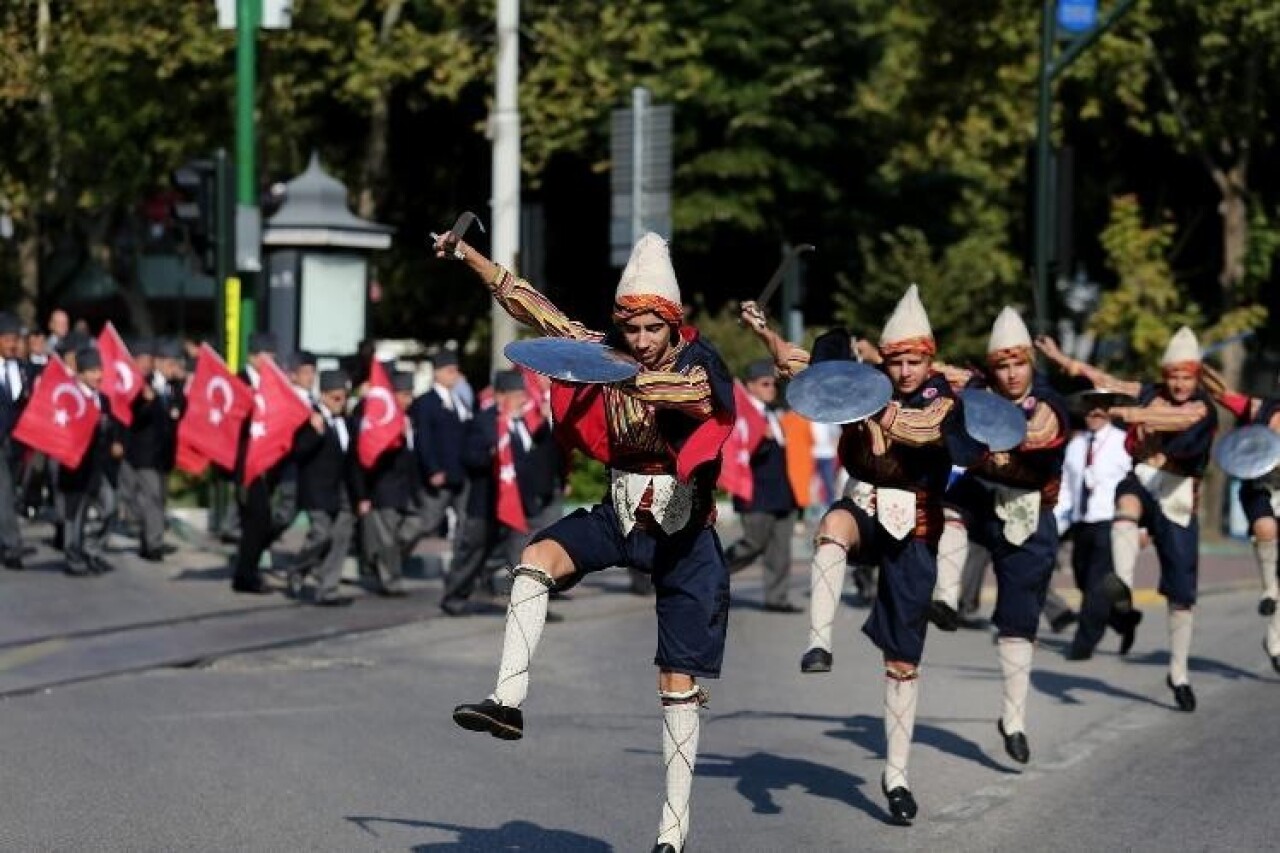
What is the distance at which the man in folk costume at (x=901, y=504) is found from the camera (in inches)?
383

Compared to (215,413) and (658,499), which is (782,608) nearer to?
(215,413)

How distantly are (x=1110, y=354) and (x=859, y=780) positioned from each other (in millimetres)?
24885

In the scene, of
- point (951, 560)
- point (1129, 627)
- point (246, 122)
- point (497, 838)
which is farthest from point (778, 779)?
point (246, 122)

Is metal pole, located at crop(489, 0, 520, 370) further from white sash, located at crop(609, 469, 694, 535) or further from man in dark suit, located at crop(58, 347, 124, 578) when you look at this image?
white sash, located at crop(609, 469, 694, 535)

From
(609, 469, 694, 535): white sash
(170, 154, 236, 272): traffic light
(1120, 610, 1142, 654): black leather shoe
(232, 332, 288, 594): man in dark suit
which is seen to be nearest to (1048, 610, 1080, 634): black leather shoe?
(1120, 610, 1142, 654): black leather shoe

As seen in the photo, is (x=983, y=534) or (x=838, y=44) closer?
(x=983, y=534)

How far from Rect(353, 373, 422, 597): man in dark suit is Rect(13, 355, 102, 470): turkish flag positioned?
2224 millimetres

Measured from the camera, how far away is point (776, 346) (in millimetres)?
9359

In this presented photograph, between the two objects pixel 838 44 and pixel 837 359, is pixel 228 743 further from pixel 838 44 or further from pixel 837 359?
pixel 838 44

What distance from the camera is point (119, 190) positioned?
134ft

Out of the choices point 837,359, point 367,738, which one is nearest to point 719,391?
point 837,359

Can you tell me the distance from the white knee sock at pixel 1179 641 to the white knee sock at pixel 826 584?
357 centimetres

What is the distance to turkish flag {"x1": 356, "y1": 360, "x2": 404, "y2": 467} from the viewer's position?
18750 mm

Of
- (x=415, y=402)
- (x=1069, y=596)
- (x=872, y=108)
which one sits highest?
(x=872, y=108)
